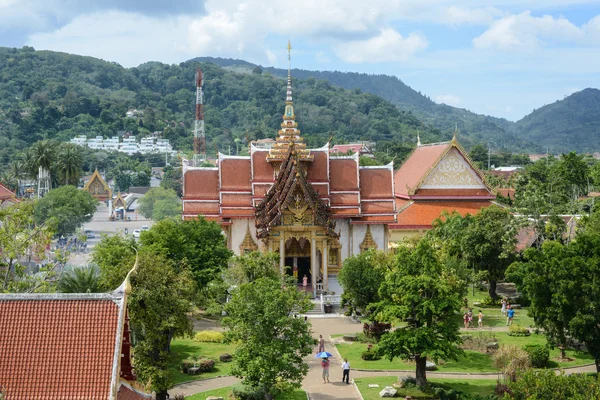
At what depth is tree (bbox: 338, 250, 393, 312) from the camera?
114ft

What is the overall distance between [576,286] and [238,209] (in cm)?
2216

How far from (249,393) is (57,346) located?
29.3 feet

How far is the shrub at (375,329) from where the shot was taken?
1347 inches

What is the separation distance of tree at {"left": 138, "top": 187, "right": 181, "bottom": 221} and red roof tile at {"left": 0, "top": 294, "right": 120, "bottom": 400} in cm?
7207

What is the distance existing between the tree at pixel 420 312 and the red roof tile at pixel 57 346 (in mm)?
11191

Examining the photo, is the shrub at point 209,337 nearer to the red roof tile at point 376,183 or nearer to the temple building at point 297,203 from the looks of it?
the temple building at point 297,203

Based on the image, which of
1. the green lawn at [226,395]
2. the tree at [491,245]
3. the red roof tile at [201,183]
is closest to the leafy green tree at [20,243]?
the green lawn at [226,395]

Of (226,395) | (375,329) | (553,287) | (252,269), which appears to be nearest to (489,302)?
(375,329)

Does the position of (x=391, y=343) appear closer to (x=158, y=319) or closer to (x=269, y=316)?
(x=269, y=316)

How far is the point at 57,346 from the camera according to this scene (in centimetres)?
1830

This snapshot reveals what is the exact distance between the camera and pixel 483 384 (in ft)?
91.0

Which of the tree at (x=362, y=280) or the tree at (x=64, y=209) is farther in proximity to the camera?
the tree at (x=64, y=209)

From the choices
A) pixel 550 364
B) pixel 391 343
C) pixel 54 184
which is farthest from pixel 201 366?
pixel 54 184

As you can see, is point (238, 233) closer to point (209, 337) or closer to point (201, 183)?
point (201, 183)
